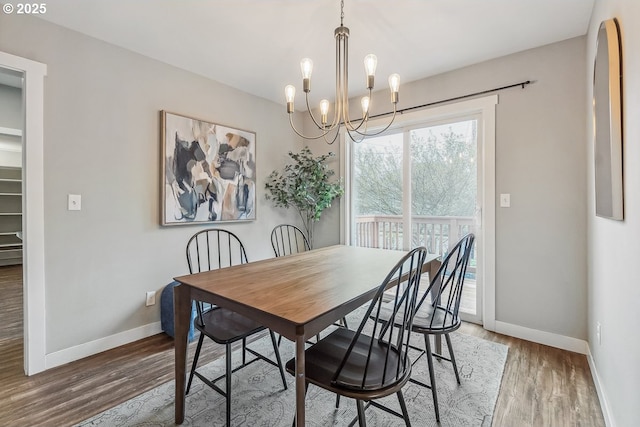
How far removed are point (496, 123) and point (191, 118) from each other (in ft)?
9.13

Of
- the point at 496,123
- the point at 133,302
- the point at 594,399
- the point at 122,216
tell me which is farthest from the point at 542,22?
the point at 133,302

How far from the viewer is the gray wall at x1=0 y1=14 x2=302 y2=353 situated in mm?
2098

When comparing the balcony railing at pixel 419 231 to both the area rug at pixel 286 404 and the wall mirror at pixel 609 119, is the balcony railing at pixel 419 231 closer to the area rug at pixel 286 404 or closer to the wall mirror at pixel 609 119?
the area rug at pixel 286 404

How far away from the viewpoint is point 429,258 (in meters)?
2.14

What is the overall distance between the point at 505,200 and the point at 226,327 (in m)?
2.45

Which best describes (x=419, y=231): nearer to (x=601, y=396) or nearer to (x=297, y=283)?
(x=601, y=396)

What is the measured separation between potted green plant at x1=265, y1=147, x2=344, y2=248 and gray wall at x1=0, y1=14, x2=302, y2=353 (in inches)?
41.5

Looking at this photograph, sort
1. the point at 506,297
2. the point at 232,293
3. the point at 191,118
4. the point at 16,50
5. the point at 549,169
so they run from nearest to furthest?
the point at 232,293
the point at 16,50
the point at 549,169
the point at 506,297
the point at 191,118

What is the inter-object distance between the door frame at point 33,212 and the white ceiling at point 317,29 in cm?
50

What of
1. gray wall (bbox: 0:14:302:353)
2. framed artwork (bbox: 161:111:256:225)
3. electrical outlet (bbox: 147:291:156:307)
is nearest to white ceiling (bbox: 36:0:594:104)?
gray wall (bbox: 0:14:302:353)

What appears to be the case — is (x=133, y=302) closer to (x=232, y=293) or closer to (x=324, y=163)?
(x=232, y=293)

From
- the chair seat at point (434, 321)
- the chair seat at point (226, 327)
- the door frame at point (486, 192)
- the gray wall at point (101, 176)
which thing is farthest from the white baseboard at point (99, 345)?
the door frame at point (486, 192)

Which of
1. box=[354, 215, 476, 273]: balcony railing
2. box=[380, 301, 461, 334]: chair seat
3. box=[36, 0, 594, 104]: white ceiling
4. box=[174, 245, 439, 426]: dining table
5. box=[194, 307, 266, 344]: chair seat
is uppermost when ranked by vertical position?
box=[36, 0, 594, 104]: white ceiling

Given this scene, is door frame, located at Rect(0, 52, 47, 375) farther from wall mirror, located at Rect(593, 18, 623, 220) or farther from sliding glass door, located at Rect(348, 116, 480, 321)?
wall mirror, located at Rect(593, 18, 623, 220)
